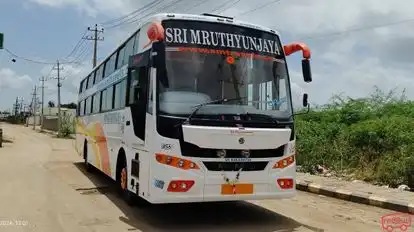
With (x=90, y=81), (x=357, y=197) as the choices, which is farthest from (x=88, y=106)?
(x=357, y=197)

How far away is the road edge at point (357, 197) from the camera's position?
10.2 meters

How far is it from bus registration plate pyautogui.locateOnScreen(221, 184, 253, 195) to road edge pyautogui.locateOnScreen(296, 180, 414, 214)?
155 inches

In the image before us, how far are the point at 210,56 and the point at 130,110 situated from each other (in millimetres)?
2031

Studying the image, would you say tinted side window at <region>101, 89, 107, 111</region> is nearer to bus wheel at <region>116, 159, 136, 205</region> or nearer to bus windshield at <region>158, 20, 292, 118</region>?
bus wheel at <region>116, 159, 136, 205</region>

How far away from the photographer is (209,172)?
7.67 meters

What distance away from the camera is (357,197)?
11.3m

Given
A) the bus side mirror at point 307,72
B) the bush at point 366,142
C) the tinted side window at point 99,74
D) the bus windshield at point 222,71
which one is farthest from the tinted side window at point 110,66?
the bush at point 366,142

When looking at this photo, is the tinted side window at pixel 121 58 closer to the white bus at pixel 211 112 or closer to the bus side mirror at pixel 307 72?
the white bus at pixel 211 112

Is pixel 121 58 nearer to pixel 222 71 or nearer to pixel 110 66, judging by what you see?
pixel 110 66

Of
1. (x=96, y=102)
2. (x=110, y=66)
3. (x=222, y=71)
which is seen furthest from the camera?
(x=96, y=102)

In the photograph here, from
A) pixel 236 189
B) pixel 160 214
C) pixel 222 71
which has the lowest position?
pixel 160 214

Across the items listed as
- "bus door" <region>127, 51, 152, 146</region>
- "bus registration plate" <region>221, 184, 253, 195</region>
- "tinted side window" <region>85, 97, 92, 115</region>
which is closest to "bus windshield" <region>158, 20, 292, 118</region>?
"bus door" <region>127, 51, 152, 146</region>

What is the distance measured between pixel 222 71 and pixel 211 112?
0.77m

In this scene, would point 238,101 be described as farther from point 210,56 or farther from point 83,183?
point 83,183
